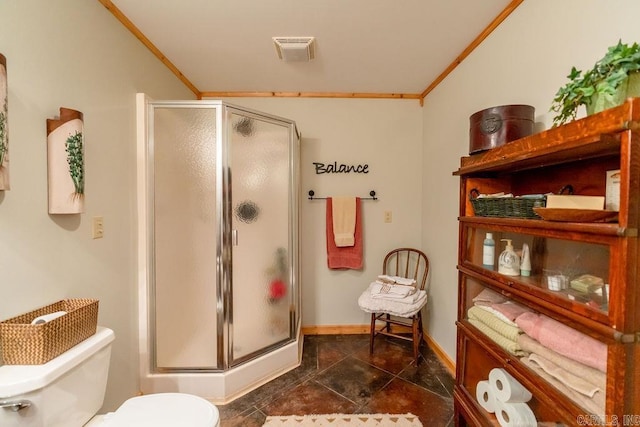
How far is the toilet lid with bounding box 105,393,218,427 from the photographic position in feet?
3.30

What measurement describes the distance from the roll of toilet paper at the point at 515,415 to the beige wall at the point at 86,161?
1.97 metres

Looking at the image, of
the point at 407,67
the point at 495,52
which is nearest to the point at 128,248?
the point at 407,67

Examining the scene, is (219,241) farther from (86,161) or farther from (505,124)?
(505,124)

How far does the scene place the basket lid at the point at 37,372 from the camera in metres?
0.82

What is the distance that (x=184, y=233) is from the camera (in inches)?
69.2

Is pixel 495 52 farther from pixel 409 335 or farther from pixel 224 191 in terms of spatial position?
pixel 409 335

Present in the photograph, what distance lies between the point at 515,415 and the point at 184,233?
1989mm

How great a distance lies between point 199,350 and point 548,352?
188 cm

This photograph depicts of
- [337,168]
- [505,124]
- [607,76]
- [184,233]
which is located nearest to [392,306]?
[337,168]

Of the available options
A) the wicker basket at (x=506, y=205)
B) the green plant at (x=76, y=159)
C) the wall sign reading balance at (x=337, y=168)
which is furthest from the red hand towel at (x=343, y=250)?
the green plant at (x=76, y=159)

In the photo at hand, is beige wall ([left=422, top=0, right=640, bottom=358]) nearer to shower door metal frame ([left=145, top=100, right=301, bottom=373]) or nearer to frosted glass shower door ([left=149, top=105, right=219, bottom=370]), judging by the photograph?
shower door metal frame ([left=145, top=100, right=301, bottom=373])

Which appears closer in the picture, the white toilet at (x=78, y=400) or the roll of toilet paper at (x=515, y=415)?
the white toilet at (x=78, y=400)

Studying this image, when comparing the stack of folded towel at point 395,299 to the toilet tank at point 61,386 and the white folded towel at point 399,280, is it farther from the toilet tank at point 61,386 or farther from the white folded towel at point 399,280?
the toilet tank at point 61,386

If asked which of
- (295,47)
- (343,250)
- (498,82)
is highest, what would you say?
(295,47)
